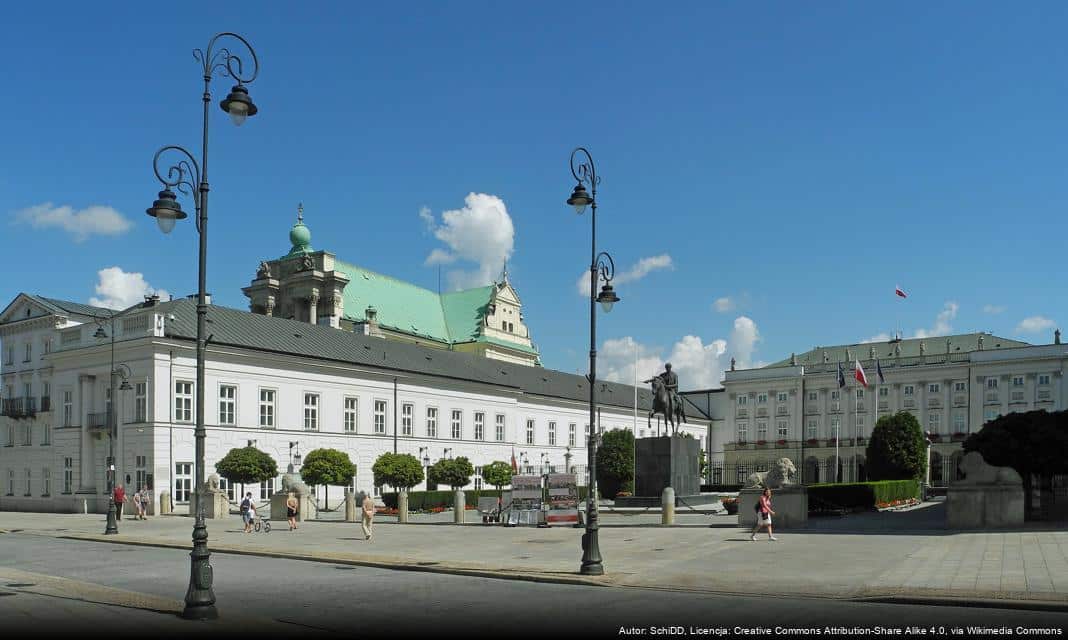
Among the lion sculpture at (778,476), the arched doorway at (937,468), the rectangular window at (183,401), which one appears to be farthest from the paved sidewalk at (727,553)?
the arched doorway at (937,468)

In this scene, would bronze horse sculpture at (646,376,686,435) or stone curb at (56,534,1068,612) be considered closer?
stone curb at (56,534,1068,612)

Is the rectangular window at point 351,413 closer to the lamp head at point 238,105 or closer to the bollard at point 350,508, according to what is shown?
the bollard at point 350,508

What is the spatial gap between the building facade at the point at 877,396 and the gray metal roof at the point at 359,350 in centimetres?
2331

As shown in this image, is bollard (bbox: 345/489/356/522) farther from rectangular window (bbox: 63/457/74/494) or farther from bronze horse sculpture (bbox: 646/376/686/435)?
Answer: rectangular window (bbox: 63/457/74/494)

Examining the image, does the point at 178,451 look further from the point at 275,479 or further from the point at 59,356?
the point at 59,356

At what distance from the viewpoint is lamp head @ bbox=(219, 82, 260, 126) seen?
17469mm

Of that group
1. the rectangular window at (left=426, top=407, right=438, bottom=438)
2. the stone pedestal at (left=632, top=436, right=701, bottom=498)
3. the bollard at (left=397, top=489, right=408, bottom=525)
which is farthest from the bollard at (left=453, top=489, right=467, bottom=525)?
the rectangular window at (left=426, top=407, right=438, bottom=438)

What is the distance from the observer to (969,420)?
109 meters

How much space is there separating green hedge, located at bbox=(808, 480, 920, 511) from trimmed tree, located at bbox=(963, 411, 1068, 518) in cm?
564

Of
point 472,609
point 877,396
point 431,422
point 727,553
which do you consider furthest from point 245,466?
point 877,396

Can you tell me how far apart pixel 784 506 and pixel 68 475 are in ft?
155

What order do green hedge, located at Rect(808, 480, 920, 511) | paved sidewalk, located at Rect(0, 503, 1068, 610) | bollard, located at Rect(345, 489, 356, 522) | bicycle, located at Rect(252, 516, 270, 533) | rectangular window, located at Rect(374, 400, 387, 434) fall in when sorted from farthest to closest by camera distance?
1. rectangular window, located at Rect(374, 400, 387, 434)
2. bollard, located at Rect(345, 489, 356, 522)
3. green hedge, located at Rect(808, 480, 920, 511)
4. bicycle, located at Rect(252, 516, 270, 533)
5. paved sidewalk, located at Rect(0, 503, 1068, 610)

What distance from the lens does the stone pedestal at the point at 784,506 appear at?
35625 mm

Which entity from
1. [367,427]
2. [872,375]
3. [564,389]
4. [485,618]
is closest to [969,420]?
[872,375]
